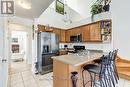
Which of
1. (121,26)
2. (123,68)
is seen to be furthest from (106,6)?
(123,68)

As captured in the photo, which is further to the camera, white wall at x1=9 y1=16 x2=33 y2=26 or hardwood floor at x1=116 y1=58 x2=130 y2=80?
white wall at x1=9 y1=16 x2=33 y2=26

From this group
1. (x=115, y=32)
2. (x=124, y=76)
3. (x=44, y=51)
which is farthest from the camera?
(x=44, y=51)

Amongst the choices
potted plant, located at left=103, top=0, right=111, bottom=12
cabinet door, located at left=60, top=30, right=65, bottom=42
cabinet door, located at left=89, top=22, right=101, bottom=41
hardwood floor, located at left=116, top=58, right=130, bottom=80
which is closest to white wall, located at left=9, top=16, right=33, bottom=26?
cabinet door, located at left=60, top=30, right=65, bottom=42

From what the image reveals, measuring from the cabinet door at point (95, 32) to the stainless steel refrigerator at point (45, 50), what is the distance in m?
1.83

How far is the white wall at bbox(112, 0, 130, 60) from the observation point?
3578 mm

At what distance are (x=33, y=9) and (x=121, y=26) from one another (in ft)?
10.7

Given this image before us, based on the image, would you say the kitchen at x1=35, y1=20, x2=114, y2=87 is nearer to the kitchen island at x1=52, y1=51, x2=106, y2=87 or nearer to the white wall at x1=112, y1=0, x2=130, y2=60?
the kitchen island at x1=52, y1=51, x2=106, y2=87

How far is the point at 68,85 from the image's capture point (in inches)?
100

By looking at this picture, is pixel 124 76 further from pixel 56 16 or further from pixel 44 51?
pixel 56 16

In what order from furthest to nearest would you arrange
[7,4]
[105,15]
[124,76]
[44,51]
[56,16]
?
[56,16] < [44,51] < [105,15] < [124,76] < [7,4]

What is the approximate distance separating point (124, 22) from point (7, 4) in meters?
3.02

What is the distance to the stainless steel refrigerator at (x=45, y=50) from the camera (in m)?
5.59

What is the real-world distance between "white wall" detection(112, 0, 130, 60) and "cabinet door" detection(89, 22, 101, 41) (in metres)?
1.45

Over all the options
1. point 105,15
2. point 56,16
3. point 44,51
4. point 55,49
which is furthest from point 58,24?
point 105,15
